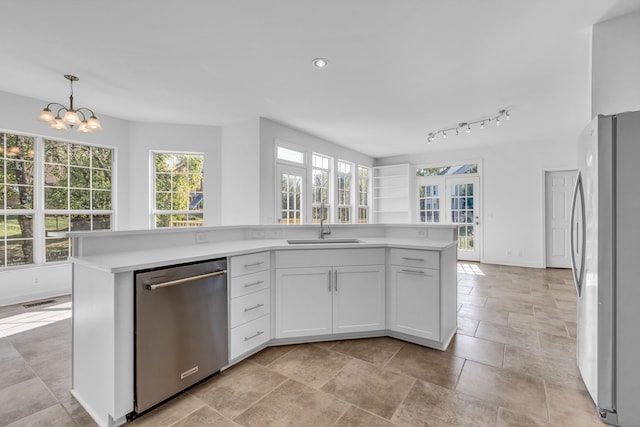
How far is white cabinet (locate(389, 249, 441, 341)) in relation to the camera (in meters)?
2.43

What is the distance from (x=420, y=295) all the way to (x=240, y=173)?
356 centimetres

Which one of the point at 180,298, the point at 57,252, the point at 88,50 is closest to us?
the point at 180,298

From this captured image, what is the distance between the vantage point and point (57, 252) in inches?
169

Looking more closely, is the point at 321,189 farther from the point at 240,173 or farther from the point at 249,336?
the point at 249,336

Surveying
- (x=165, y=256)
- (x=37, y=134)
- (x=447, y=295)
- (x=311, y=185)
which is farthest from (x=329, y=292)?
(x=37, y=134)

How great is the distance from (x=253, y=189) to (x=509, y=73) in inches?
144

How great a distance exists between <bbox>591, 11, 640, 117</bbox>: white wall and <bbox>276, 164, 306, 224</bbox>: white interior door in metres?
3.96

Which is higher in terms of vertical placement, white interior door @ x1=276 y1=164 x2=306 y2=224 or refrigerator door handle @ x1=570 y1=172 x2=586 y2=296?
white interior door @ x1=276 y1=164 x2=306 y2=224

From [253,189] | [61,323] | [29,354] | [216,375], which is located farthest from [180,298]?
[253,189]

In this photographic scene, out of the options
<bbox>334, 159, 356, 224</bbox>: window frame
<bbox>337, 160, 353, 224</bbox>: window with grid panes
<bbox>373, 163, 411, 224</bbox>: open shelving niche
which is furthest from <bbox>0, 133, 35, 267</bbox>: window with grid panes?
<bbox>373, 163, 411, 224</bbox>: open shelving niche

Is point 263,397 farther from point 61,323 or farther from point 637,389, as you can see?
point 61,323

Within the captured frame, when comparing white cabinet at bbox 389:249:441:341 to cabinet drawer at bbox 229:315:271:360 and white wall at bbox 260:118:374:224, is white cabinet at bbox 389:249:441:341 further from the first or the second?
white wall at bbox 260:118:374:224

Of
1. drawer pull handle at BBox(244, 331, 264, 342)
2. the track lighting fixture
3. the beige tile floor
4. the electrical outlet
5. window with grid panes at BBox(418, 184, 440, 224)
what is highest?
the track lighting fixture

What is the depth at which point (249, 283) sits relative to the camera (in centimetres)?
231
